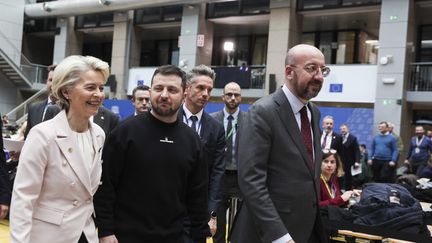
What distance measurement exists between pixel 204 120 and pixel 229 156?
1.22 m

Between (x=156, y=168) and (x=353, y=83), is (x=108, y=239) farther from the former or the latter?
(x=353, y=83)

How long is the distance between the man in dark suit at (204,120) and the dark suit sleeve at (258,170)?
4.11ft

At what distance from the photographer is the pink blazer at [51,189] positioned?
7.49ft

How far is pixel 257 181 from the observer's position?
273cm

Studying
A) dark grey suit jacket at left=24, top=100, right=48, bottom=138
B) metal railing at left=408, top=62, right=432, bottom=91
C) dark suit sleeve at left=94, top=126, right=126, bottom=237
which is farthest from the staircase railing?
dark suit sleeve at left=94, top=126, right=126, bottom=237

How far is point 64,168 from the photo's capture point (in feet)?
7.84

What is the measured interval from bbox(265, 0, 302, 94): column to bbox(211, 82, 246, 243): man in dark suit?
13.0 metres

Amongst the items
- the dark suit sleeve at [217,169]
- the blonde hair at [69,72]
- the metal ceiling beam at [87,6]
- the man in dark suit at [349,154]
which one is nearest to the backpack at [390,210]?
the dark suit sleeve at [217,169]

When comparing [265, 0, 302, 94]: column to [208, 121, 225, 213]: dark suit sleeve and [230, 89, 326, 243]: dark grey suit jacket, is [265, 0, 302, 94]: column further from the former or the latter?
[230, 89, 326, 243]: dark grey suit jacket

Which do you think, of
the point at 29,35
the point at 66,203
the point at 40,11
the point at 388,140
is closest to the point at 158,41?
the point at 40,11

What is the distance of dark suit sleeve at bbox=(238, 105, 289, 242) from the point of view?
2662 mm

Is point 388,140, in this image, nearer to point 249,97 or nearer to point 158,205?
point 249,97

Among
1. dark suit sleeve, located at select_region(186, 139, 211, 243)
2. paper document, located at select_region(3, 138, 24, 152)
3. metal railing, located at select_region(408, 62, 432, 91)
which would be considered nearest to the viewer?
dark suit sleeve, located at select_region(186, 139, 211, 243)

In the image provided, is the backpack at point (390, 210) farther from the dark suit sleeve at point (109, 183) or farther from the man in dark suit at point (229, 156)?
the dark suit sleeve at point (109, 183)
